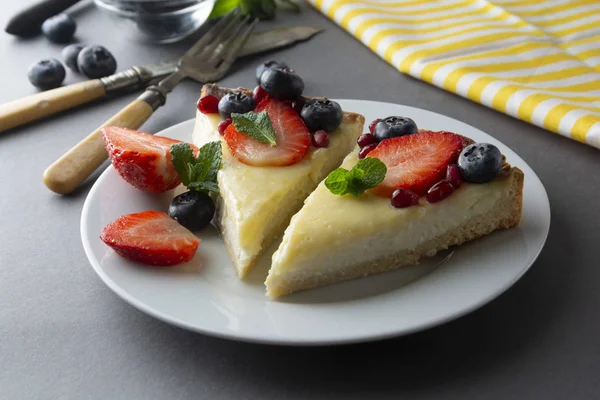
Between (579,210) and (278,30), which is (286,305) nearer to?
(579,210)

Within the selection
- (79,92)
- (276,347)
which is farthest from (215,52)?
(276,347)

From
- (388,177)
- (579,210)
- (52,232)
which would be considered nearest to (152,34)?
(52,232)

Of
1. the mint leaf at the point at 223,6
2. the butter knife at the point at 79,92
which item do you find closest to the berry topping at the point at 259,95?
the butter knife at the point at 79,92

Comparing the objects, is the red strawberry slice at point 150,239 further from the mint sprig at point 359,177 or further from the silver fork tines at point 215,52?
the silver fork tines at point 215,52

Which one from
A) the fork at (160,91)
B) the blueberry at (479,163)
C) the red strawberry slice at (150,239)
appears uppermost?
the blueberry at (479,163)

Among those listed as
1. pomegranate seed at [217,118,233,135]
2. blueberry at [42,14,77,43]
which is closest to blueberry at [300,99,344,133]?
pomegranate seed at [217,118,233,135]

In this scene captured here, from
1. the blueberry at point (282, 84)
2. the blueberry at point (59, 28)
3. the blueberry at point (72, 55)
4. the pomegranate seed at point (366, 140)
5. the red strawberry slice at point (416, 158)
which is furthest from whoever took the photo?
the blueberry at point (59, 28)
